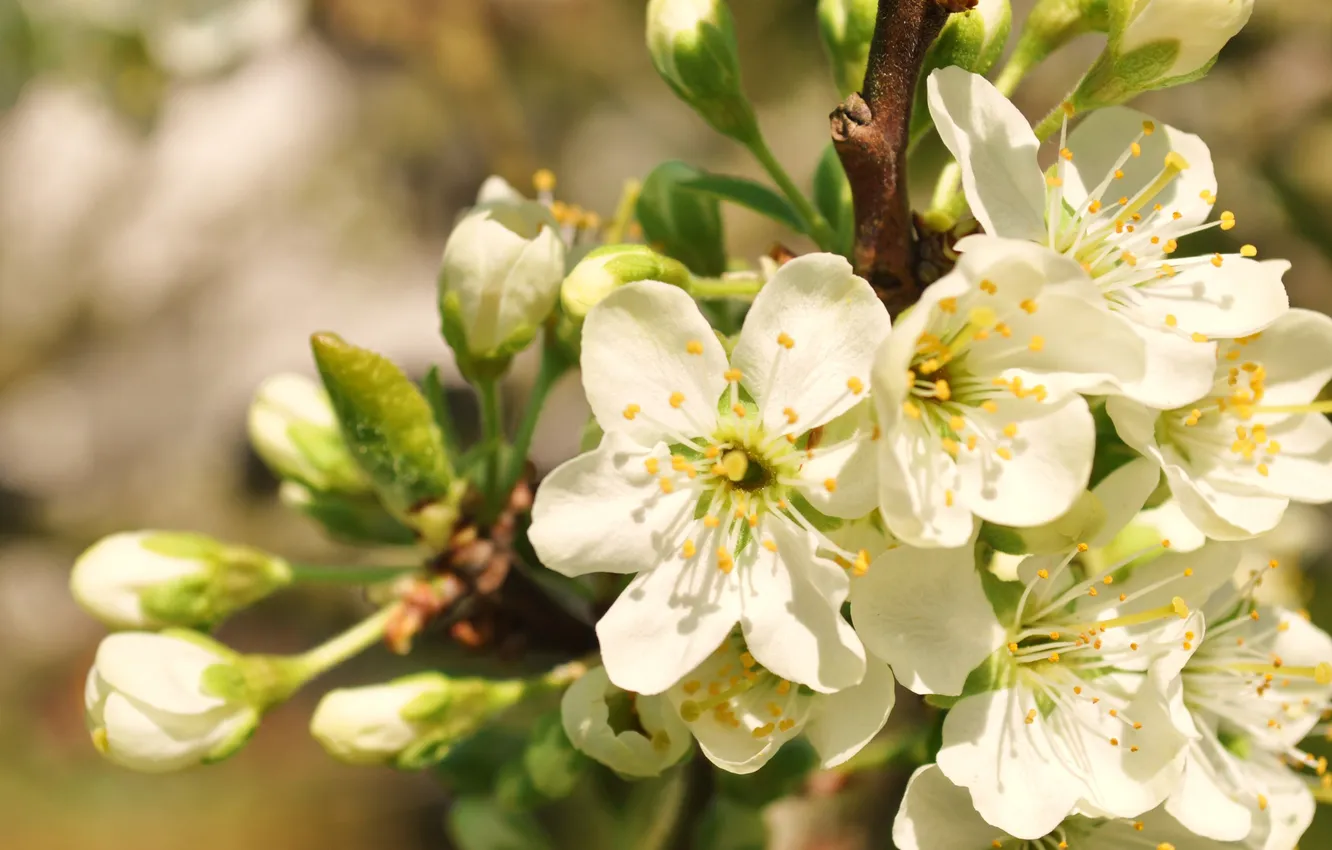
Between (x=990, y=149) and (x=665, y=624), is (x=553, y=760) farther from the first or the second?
(x=990, y=149)

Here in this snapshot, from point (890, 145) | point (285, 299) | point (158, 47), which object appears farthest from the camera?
point (285, 299)

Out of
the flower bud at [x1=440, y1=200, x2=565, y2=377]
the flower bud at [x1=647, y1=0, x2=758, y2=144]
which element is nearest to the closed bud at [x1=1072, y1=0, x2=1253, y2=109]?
the flower bud at [x1=647, y1=0, x2=758, y2=144]

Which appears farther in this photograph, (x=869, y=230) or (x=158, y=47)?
(x=158, y=47)

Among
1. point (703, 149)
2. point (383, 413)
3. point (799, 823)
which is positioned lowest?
point (799, 823)

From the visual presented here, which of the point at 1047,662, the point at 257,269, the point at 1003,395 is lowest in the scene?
the point at 257,269

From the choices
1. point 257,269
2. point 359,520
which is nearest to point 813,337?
point 359,520

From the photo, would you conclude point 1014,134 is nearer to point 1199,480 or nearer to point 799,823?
point 1199,480

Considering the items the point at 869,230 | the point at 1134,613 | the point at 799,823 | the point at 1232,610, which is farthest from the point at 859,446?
the point at 799,823
